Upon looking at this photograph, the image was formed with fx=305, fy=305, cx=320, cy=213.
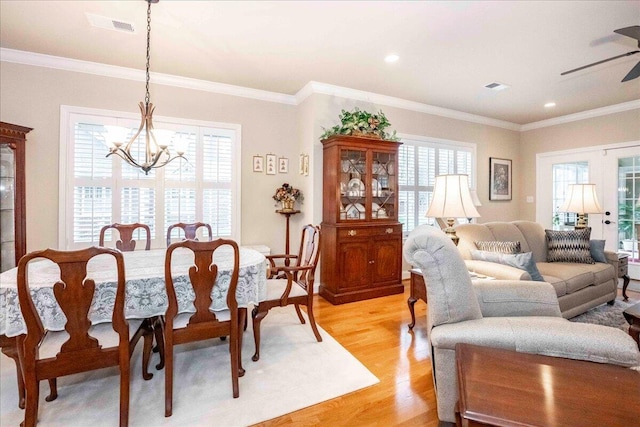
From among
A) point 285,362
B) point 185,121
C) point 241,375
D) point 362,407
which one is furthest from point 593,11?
point 185,121

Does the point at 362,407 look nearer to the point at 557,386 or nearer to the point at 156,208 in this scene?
the point at 557,386

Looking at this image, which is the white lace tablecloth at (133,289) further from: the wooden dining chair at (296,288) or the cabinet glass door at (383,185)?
the cabinet glass door at (383,185)

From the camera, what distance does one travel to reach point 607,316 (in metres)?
3.15

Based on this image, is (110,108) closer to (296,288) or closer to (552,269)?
(296,288)

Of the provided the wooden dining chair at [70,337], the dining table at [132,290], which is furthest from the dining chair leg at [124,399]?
the dining table at [132,290]

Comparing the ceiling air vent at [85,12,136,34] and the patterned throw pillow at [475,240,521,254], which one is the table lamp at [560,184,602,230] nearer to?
the patterned throw pillow at [475,240,521,254]

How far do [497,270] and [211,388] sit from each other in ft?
7.64

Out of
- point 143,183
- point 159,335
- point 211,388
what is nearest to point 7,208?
point 143,183

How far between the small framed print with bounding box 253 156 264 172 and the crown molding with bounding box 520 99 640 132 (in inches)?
Answer: 198

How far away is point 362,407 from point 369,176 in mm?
2667

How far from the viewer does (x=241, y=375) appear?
214 centimetres

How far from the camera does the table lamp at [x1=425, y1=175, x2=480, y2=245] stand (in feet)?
8.13

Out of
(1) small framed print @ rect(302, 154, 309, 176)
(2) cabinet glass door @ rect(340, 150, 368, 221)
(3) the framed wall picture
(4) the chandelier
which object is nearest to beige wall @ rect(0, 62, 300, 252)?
(1) small framed print @ rect(302, 154, 309, 176)

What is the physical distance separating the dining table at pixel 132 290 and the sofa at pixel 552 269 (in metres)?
1.96
